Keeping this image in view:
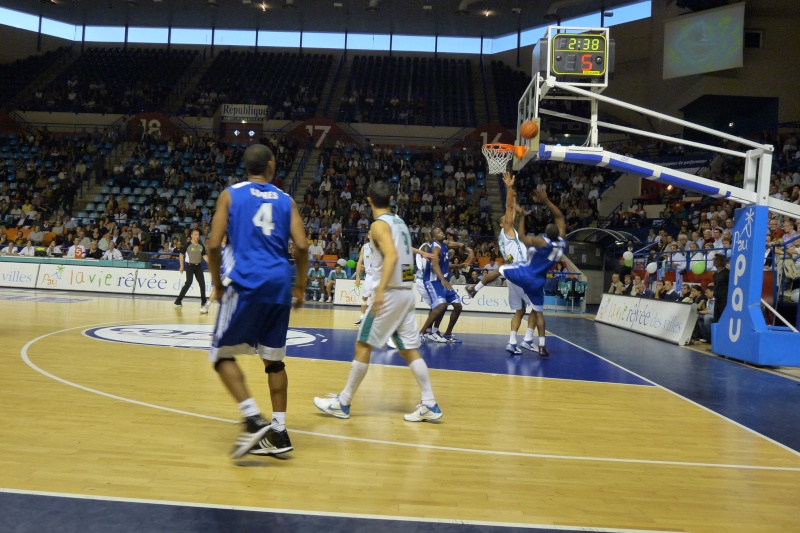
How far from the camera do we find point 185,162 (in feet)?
103

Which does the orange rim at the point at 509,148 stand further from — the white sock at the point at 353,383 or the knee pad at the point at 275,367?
the knee pad at the point at 275,367

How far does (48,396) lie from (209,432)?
197cm

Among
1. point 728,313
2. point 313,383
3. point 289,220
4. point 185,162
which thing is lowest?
point 313,383

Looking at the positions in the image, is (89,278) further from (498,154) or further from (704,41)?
(704,41)

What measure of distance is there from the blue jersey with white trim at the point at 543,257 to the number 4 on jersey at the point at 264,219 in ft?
21.1

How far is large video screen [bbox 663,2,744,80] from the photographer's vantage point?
85.8ft

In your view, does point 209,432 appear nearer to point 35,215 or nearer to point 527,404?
point 527,404

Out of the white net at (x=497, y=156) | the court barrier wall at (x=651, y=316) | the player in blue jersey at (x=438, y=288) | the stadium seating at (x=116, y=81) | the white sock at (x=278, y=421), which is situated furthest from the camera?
the stadium seating at (x=116, y=81)

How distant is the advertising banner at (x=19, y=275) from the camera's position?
71.9 feet

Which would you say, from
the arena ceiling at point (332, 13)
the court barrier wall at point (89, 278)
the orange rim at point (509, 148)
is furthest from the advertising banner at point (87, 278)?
the arena ceiling at point (332, 13)

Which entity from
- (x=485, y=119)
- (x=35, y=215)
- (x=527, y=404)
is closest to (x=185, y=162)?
(x=35, y=215)

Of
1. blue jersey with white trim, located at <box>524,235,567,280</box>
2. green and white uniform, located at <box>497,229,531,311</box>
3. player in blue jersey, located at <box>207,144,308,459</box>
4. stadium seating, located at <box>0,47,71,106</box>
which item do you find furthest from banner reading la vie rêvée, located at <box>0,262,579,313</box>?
stadium seating, located at <box>0,47,71,106</box>

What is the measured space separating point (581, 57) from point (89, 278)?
57.4 ft

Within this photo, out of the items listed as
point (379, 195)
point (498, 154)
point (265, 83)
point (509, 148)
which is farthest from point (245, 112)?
point (379, 195)
